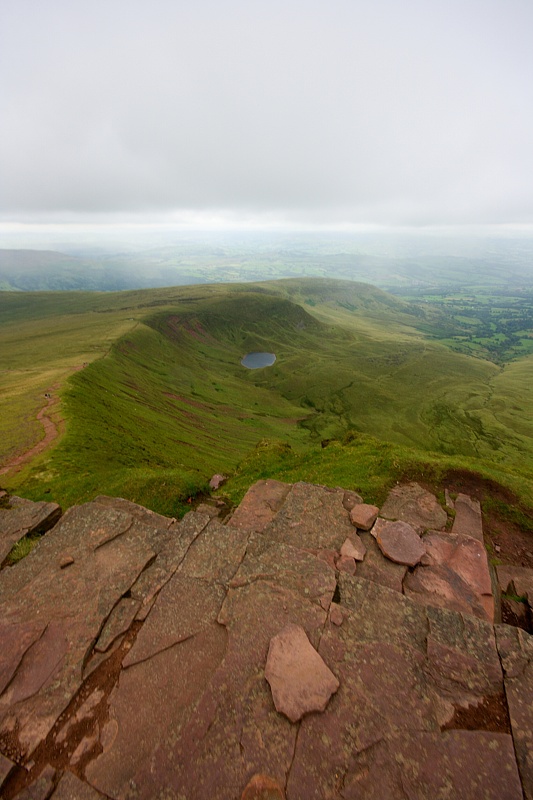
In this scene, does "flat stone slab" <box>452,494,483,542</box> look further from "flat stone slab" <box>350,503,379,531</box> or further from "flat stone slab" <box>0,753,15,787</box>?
"flat stone slab" <box>0,753,15,787</box>

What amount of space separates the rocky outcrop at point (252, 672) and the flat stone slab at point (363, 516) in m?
1.36

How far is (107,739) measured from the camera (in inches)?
319

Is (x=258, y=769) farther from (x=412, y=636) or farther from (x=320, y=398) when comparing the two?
(x=320, y=398)

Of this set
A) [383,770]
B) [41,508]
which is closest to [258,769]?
[383,770]

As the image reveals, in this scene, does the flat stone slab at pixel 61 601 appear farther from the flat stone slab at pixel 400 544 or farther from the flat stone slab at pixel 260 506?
the flat stone slab at pixel 400 544

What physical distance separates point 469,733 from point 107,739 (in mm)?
9408

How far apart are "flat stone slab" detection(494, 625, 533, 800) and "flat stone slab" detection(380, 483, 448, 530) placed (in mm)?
7045

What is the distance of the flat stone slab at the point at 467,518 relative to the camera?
58.6 ft

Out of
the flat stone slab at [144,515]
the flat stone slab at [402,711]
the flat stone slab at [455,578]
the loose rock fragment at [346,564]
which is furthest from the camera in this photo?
the flat stone slab at [144,515]

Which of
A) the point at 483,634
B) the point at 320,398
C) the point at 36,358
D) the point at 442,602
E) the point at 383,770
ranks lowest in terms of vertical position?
the point at 320,398

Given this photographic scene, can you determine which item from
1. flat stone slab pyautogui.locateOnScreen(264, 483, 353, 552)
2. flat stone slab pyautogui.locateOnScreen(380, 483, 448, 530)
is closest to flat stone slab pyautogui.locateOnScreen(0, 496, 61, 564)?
flat stone slab pyautogui.locateOnScreen(264, 483, 353, 552)

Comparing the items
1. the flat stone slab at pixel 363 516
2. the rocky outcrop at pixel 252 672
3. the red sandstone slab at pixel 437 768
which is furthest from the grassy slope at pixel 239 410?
the red sandstone slab at pixel 437 768

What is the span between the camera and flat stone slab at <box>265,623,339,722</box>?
8477mm

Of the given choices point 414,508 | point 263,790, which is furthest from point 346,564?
point 414,508
